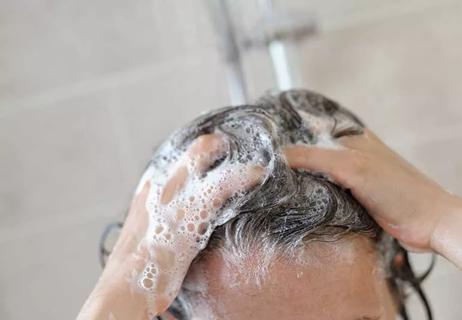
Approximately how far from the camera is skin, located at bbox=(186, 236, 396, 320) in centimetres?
93

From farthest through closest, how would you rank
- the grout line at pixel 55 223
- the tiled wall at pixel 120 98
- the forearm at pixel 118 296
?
the grout line at pixel 55 223, the tiled wall at pixel 120 98, the forearm at pixel 118 296

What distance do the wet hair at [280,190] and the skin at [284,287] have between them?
2 centimetres

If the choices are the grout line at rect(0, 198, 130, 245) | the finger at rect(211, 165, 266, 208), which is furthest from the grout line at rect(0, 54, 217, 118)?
the finger at rect(211, 165, 266, 208)

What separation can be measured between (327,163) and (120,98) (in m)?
0.82

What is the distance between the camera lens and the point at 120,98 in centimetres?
167

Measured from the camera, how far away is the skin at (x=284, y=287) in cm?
93

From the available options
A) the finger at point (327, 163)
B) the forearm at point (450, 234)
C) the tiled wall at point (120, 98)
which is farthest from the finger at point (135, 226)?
the tiled wall at point (120, 98)

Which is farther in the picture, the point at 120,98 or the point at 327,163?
the point at 120,98

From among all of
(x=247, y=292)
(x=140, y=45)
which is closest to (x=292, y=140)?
(x=247, y=292)

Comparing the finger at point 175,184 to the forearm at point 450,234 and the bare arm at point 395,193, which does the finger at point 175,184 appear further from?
the forearm at point 450,234

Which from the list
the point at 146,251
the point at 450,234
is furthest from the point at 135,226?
the point at 450,234

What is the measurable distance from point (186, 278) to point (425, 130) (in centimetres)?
82

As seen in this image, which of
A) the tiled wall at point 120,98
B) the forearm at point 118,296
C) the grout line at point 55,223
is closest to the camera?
the forearm at point 118,296

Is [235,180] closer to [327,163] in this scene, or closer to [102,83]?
[327,163]
